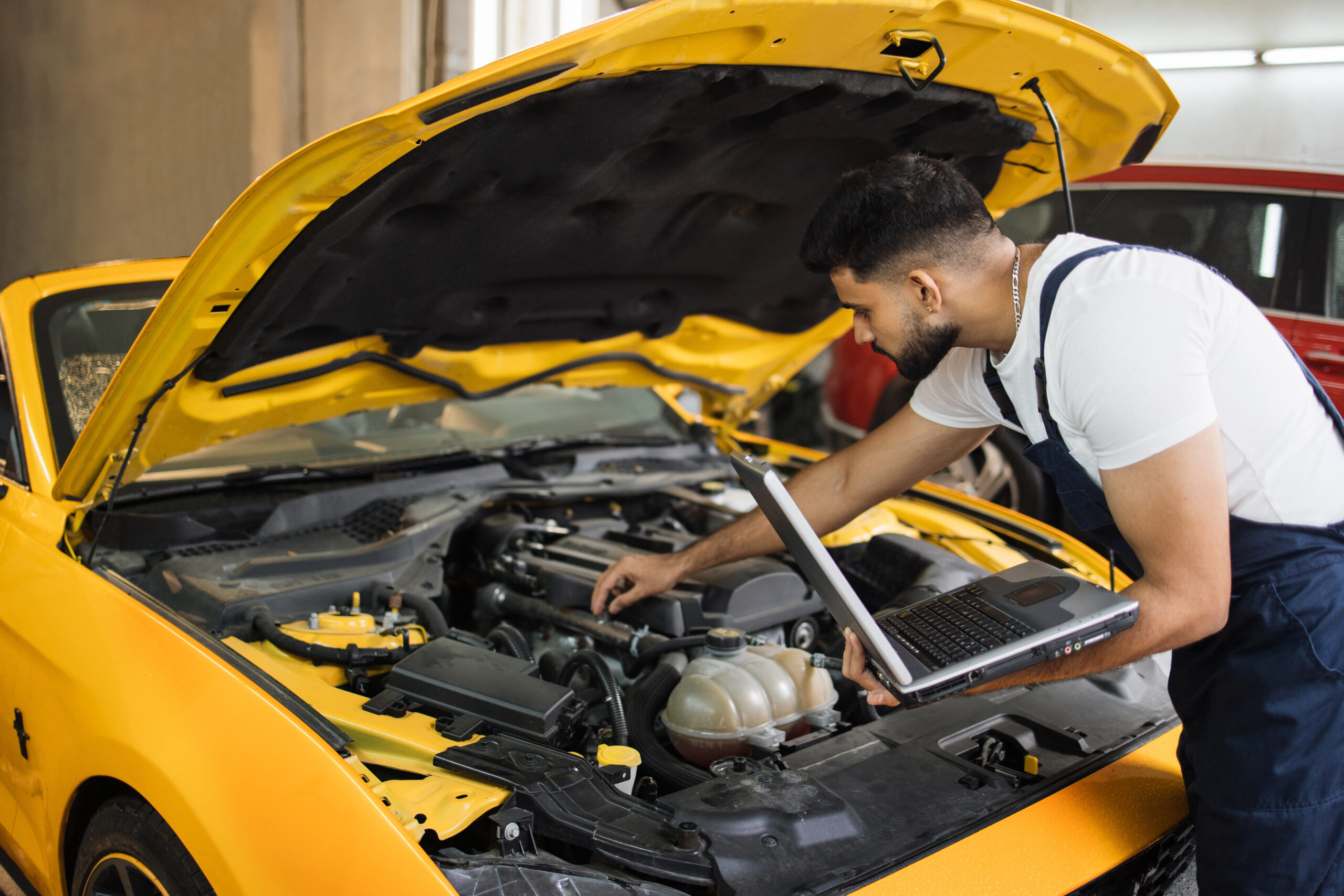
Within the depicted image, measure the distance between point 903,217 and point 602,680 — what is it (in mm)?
986

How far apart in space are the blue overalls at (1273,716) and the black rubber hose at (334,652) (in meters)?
1.23

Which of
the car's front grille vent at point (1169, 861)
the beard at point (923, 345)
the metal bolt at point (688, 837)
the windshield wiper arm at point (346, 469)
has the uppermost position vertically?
the beard at point (923, 345)

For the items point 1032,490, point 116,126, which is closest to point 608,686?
point 1032,490

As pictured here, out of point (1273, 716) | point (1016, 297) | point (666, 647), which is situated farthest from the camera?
point (666, 647)

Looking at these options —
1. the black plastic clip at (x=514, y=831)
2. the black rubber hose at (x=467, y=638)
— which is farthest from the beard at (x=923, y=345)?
the black rubber hose at (x=467, y=638)

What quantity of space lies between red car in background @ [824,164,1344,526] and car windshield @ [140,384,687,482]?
1.62 m

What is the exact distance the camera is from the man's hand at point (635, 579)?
6.72 feet

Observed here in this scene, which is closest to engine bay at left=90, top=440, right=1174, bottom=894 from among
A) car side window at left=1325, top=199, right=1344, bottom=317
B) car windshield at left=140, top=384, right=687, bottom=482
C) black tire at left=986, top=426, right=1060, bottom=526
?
car windshield at left=140, top=384, right=687, bottom=482

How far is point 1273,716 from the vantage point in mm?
1374

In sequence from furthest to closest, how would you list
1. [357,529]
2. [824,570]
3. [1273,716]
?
1. [357,529]
2. [1273,716]
3. [824,570]

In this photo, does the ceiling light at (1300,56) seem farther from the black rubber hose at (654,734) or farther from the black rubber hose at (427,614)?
the black rubber hose at (427,614)

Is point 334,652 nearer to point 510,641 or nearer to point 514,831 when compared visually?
point 510,641

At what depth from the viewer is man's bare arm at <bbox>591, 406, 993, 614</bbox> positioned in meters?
1.92

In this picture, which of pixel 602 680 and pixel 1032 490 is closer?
pixel 602 680
